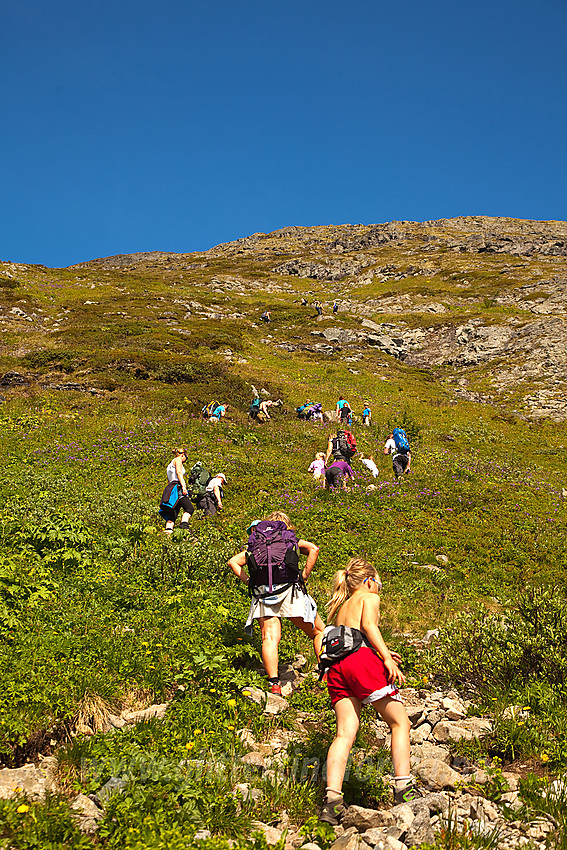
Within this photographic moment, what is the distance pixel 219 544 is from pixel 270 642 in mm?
5369

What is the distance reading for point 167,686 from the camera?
5.54 meters

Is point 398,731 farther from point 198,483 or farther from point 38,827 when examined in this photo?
point 198,483

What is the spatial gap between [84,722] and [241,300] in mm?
70829

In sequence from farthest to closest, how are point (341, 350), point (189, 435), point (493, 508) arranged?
point (341, 350)
point (189, 435)
point (493, 508)

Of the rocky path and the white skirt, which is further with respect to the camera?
the white skirt

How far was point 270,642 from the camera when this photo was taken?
20.3ft

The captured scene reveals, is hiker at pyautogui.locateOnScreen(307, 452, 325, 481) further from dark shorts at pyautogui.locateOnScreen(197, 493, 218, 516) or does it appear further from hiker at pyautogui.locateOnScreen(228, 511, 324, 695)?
hiker at pyautogui.locateOnScreen(228, 511, 324, 695)

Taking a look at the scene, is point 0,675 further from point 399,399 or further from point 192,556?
point 399,399

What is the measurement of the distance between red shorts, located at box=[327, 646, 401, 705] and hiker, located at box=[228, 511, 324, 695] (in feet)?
5.47

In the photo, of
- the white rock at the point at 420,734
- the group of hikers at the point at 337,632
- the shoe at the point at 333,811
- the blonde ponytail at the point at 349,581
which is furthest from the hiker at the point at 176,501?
the shoe at the point at 333,811

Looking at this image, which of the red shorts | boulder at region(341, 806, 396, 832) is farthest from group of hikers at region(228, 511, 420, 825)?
boulder at region(341, 806, 396, 832)

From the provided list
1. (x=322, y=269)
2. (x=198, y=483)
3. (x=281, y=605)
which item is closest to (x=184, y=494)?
(x=198, y=483)

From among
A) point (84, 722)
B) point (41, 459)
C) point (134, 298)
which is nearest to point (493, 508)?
point (84, 722)

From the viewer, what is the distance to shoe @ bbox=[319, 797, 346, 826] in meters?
3.85
